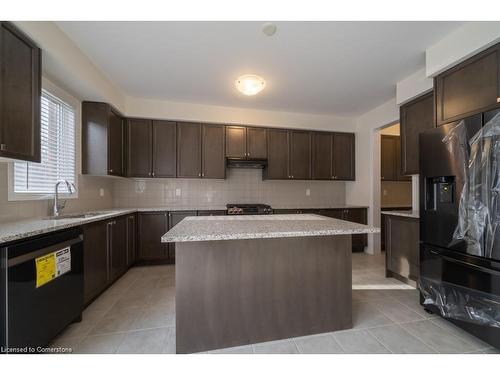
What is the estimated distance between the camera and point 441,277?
6.04 ft

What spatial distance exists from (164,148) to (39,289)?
8.11 feet

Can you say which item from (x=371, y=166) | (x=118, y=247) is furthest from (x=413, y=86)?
(x=118, y=247)

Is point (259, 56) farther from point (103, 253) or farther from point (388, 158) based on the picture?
point (388, 158)

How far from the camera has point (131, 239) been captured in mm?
3010

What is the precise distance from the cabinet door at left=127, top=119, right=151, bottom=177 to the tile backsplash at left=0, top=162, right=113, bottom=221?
456mm

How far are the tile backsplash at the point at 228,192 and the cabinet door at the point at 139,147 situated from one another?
1.08ft

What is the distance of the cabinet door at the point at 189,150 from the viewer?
354 cm

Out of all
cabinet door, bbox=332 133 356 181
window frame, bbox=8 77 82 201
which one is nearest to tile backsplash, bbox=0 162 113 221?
window frame, bbox=8 77 82 201

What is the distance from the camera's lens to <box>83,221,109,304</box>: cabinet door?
2000mm

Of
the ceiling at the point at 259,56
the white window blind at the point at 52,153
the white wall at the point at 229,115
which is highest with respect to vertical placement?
the ceiling at the point at 259,56

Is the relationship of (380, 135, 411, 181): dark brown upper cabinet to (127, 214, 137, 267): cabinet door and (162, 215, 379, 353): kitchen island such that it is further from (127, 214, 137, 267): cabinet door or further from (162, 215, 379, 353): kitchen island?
(127, 214, 137, 267): cabinet door

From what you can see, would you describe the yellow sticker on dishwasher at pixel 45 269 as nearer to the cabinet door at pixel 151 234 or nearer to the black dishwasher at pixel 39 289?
the black dishwasher at pixel 39 289

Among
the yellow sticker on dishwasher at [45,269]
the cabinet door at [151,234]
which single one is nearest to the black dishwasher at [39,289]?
the yellow sticker on dishwasher at [45,269]
